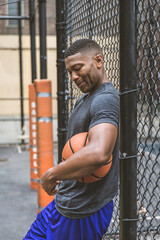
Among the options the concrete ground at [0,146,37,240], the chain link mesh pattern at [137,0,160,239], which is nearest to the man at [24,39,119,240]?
the chain link mesh pattern at [137,0,160,239]

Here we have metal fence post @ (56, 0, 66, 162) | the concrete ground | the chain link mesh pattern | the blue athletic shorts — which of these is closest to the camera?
the blue athletic shorts

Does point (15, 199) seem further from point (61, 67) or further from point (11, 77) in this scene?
point (11, 77)

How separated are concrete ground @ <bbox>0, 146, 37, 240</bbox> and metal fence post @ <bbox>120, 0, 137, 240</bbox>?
303cm

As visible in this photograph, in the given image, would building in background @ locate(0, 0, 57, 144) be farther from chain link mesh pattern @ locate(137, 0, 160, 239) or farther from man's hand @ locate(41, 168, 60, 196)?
man's hand @ locate(41, 168, 60, 196)

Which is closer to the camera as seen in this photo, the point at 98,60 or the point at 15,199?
the point at 98,60

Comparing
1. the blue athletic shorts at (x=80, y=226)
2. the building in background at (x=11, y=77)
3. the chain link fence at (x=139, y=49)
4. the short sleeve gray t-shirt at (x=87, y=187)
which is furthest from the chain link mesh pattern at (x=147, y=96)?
the building in background at (x=11, y=77)

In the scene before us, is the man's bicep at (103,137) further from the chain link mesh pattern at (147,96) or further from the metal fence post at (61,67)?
the metal fence post at (61,67)

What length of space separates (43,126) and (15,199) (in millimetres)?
1938

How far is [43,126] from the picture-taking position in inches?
184

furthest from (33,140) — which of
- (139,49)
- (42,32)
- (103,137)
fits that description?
(103,137)

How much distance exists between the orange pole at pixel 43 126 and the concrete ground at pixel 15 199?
18.3 inches

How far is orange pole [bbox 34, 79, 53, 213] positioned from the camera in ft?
15.3

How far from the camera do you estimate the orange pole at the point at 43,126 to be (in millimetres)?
4668

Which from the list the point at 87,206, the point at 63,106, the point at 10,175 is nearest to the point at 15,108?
the point at 10,175
